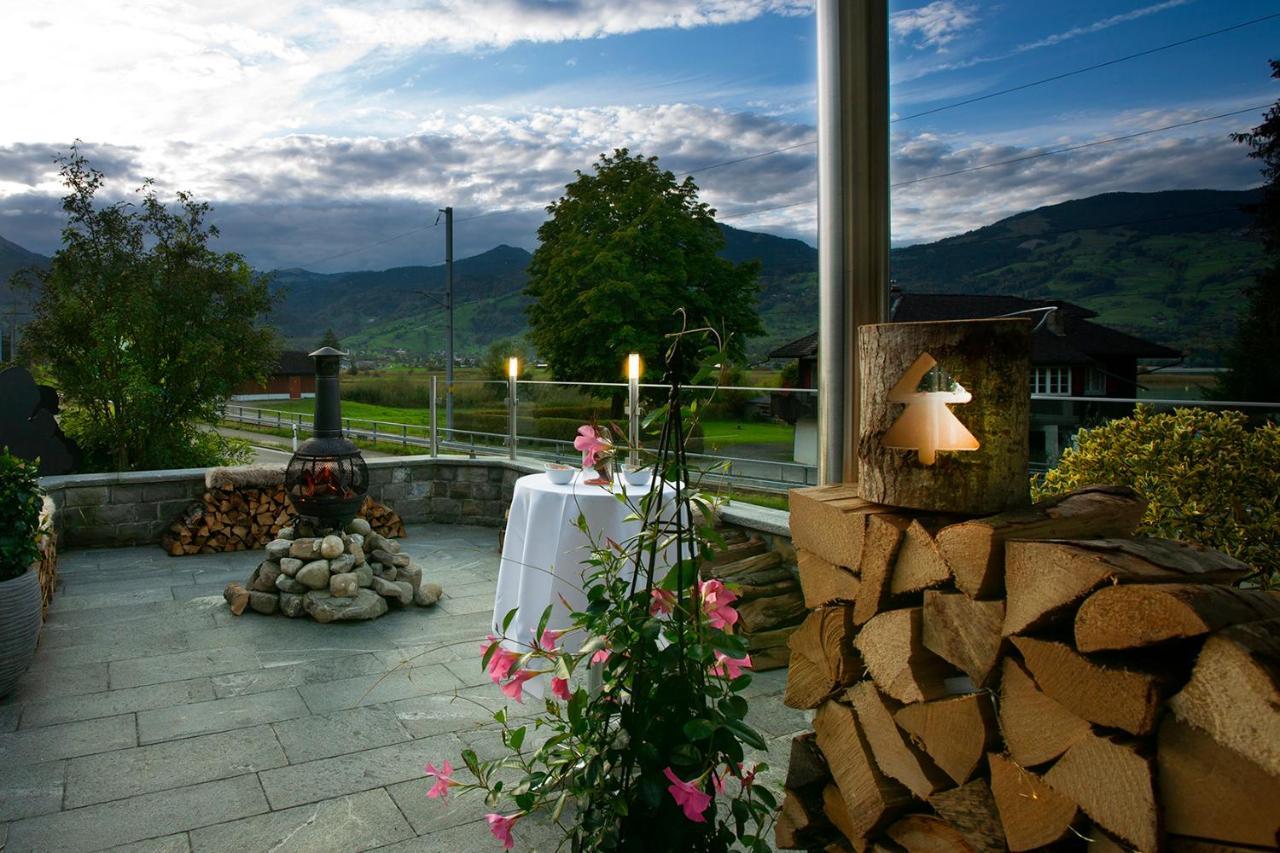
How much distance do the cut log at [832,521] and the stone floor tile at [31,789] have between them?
2.09 meters

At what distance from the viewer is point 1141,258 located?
62.7 ft

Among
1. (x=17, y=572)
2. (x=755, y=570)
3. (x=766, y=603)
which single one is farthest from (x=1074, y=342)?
(x=17, y=572)

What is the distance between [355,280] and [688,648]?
46.2 meters

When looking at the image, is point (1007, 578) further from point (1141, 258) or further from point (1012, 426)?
point (1141, 258)

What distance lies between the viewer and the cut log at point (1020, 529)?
1421mm

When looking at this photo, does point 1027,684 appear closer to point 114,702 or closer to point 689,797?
point 689,797

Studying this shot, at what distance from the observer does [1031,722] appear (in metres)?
1.32

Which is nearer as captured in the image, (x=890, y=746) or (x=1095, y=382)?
(x=890, y=746)

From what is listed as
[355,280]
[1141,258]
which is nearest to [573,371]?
[1141,258]

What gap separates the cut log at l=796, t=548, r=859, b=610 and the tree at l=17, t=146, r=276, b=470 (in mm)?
6580

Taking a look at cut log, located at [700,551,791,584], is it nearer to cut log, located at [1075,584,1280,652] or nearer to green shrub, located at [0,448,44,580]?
cut log, located at [1075,584,1280,652]

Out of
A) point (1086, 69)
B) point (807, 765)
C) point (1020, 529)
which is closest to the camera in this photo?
point (1020, 529)

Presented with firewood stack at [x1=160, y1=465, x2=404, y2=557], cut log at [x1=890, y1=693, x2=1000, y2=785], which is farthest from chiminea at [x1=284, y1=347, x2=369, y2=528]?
cut log at [x1=890, y1=693, x2=1000, y2=785]

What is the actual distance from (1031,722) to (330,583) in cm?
340
